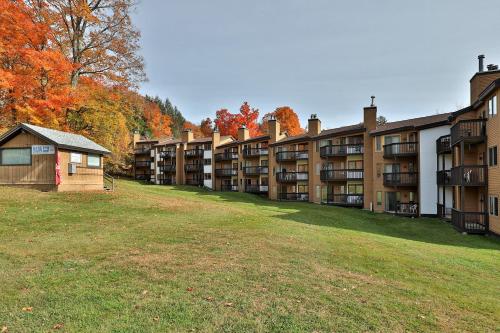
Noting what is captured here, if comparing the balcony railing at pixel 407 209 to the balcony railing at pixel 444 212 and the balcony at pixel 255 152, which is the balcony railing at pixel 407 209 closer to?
the balcony railing at pixel 444 212

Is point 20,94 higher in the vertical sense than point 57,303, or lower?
higher

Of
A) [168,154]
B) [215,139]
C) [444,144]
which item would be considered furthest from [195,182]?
[444,144]

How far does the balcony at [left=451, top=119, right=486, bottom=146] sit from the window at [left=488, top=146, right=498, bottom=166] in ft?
3.90

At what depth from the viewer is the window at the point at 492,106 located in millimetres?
21234

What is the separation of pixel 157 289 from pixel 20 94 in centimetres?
2850

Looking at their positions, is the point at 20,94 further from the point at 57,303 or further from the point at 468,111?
the point at 468,111

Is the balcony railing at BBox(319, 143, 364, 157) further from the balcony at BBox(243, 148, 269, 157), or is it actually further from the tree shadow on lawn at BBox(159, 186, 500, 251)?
the balcony at BBox(243, 148, 269, 157)

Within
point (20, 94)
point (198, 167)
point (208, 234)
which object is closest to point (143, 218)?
point (208, 234)

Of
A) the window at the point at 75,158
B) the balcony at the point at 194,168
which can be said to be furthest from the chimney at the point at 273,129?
the window at the point at 75,158

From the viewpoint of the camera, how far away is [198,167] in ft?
208

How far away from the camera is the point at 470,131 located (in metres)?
23.9

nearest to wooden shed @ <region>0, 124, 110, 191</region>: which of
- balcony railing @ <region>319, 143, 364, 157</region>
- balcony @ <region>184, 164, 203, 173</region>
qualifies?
balcony railing @ <region>319, 143, 364, 157</region>

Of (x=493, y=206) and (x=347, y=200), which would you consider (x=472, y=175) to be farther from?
(x=347, y=200)

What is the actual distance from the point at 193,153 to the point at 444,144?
149 ft
